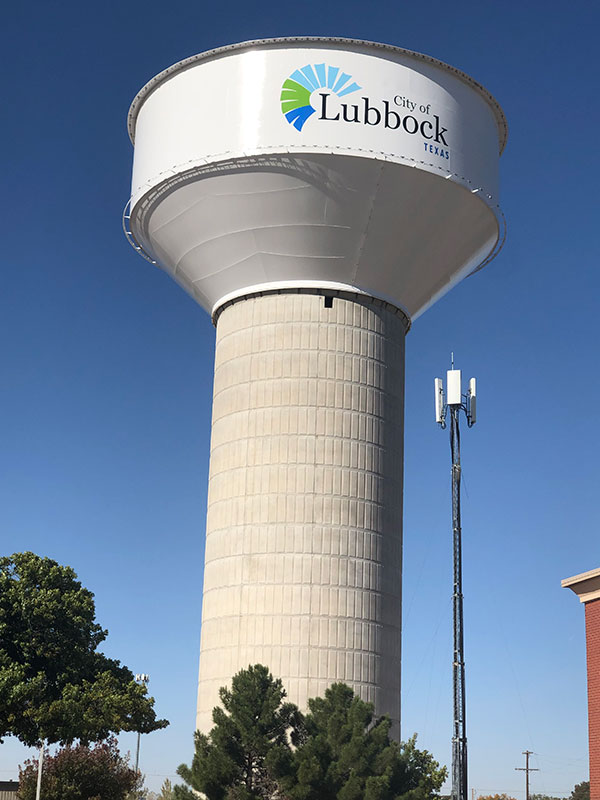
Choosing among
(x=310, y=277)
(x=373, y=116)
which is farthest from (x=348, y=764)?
(x=373, y=116)

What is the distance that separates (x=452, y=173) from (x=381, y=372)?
639cm

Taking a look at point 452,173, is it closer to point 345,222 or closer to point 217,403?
point 345,222

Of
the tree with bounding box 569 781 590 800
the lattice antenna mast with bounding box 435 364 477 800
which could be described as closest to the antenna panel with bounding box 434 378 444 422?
the lattice antenna mast with bounding box 435 364 477 800

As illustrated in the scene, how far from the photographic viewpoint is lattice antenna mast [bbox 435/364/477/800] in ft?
95.7

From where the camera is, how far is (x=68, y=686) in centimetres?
3956

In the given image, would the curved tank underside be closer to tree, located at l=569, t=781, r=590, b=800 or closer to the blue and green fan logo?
the blue and green fan logo

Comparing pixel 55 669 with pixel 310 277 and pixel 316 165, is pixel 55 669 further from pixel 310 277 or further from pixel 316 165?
pixel 316 165

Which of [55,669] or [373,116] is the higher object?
[373,116]

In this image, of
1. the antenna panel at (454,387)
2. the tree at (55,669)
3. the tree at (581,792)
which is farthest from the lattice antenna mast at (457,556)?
the tree at (581,792)

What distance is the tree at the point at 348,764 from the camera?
2517 centimetres

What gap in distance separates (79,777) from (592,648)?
942 inches

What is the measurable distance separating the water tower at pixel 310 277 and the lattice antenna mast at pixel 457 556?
88.9 inches

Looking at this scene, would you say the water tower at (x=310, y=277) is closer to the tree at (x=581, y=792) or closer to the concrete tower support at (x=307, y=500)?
the concrete tower support at (x=307, y=500)

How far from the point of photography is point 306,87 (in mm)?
31406
